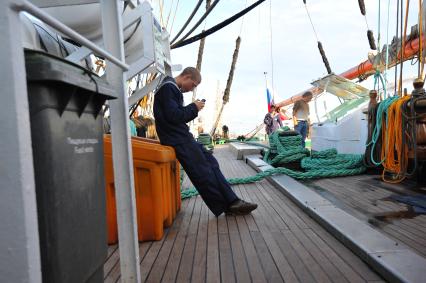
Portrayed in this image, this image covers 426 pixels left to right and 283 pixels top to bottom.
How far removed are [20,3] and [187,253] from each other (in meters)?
1.86

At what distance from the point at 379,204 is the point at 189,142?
1.94 m

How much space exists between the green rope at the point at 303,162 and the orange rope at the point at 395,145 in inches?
29.4

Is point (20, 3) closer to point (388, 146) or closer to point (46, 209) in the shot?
point (46, 209)

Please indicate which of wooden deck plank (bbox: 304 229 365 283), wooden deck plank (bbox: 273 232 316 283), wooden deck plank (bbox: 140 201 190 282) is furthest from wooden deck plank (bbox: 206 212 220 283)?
wooden deck plank (bbox: 304 229 365 283)

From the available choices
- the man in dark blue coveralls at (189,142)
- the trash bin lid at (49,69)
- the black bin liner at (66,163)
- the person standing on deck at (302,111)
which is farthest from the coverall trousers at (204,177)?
the person standing on deck at (302,111)

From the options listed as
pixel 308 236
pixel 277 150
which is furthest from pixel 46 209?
pixel 277 150

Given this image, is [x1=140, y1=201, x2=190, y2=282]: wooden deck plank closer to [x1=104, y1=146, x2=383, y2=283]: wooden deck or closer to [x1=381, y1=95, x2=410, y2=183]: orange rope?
[x1=104, y1=146, x2=383, y2=283]: wooden deck

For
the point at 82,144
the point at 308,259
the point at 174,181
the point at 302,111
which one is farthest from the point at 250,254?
the point at 302,111

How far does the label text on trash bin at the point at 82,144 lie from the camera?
117 cm

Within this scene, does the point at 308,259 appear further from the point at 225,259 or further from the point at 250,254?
the point at 225,259

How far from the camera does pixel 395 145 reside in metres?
4.52

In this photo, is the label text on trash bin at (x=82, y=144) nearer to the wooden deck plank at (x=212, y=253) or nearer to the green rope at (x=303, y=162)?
the wooden deck plank at (x=212, y=253)

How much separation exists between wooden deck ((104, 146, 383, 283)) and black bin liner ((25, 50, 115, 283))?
82 cm

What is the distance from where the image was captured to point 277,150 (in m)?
6.83
